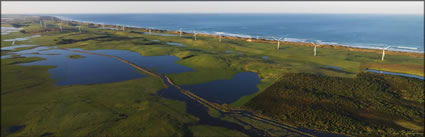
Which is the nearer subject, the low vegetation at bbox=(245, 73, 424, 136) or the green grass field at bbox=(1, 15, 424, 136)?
the green grass field at bbox=(1, 15, 424, 136)

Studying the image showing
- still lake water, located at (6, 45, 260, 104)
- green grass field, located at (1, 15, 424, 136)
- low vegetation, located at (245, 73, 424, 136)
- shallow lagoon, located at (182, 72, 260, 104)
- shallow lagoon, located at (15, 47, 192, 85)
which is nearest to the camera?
green grass field, located at (1, 15, 424, 136)

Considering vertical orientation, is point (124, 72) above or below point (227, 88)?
above

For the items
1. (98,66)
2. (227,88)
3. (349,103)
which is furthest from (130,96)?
(349,103)

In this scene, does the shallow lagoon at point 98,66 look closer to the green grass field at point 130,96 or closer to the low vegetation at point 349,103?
the green grass field at point 130,96

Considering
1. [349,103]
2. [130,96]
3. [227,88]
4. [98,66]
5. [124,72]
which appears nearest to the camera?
[349,103]

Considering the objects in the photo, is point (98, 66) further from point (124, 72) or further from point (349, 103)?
point (349, 103)

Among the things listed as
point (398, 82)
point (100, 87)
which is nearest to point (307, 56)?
point (398, 82)

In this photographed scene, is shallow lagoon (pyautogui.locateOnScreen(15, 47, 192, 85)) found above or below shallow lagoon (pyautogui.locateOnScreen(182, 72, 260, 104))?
above

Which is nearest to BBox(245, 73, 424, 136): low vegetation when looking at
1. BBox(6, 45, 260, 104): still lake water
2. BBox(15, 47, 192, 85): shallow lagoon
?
BBox(6, 45, 260, 104): still lake water

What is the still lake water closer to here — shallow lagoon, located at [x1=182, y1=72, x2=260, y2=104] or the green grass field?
shallow lagoon, located at [x1=182, y1=72, x2=260, y2=104]

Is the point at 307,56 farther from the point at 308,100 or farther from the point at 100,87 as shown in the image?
the point at 100,87

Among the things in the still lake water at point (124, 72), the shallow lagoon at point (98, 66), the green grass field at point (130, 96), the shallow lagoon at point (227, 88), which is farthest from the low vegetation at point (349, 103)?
the shallow lagoon at point (98, 66)
